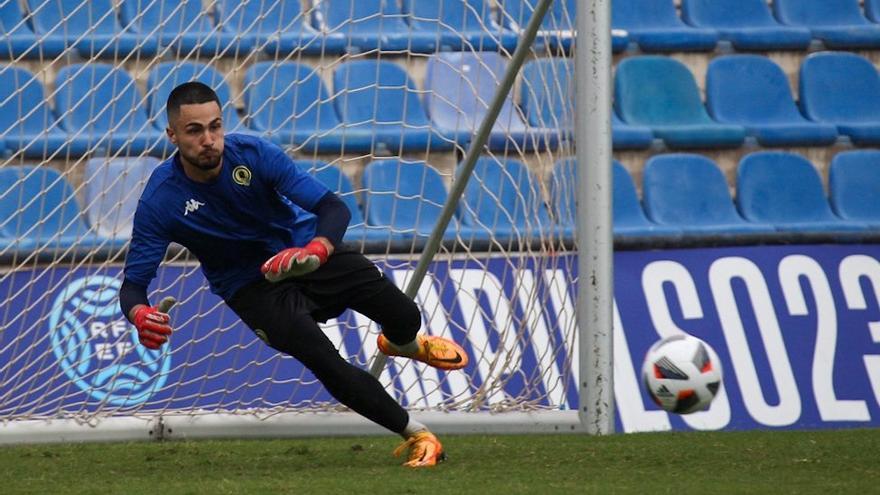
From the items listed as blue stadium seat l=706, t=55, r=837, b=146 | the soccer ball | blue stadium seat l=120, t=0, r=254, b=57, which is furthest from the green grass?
blue stadium seat l=706, t=55, r=837, b=146

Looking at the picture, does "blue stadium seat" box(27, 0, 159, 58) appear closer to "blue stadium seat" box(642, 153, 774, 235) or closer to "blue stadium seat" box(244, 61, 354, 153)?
"blue stadium seat" box(244, 61, 354, 153)

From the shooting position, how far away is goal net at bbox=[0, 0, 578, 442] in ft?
17.8

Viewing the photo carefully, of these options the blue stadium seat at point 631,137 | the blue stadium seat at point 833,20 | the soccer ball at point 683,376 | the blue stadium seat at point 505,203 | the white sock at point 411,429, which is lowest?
the white sock at point 411,429

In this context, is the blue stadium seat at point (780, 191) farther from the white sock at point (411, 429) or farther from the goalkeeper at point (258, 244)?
the white sock at point (411, 429)

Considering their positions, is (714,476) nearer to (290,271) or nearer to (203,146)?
(290,271)

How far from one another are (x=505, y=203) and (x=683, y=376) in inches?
80.8

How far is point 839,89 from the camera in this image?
25.0 feet

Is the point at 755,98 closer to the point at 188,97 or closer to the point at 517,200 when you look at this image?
the point at 517,200

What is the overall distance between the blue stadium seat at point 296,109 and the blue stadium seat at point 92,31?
480 millimetres

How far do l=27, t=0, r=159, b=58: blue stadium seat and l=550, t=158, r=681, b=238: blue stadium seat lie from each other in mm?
1838

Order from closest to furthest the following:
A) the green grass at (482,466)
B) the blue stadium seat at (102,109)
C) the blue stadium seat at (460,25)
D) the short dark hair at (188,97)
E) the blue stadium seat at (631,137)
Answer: the green grass at (482,466) → the short dark hair at (188,97) → the blue stadium seat at (460,25) → the blue stadium seat at (102,109) → the blue stadium seat at (631,137)

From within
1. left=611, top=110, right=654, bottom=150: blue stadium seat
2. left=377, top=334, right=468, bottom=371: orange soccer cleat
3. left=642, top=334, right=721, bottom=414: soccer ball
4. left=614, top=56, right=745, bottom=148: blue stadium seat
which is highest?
left=614, top=56, right=745, bottom=148: blue stadium seat

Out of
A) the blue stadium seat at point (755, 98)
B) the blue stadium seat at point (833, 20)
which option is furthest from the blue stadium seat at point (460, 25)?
the blue stadium seat at point (833, 20)

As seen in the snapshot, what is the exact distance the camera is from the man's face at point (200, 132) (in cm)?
420
